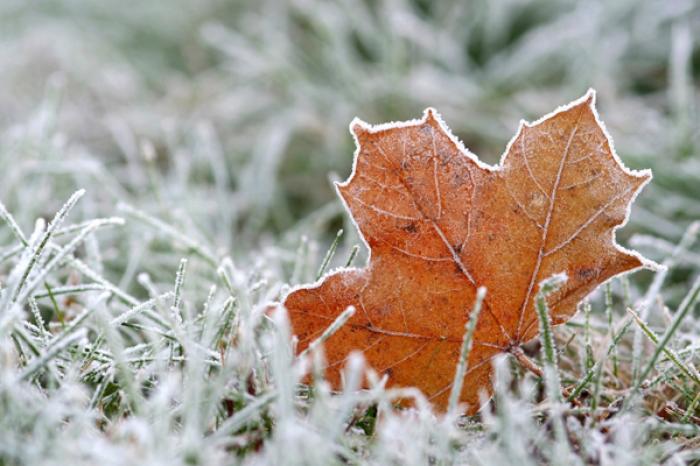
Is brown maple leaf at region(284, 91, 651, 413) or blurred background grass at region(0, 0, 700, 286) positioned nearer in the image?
brown maple leaf at region(284, 91, 651, 413)

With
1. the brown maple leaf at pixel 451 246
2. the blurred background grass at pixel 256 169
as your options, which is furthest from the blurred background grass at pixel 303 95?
the brown maple leaf at pixel 451 246

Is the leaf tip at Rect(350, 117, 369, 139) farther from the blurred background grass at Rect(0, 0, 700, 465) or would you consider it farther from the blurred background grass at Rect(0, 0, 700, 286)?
the blurred background grass at Rect(0, 0, 700, 286)

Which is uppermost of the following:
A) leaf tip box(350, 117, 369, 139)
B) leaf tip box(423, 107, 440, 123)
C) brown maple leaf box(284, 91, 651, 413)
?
leaf tip box(423, 107, 440, 123)

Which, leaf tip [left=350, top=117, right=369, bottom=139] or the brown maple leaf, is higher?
leaf tip [left=350, top=117, right=369, bottom=139]

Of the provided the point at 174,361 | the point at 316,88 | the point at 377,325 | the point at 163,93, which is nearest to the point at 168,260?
the point at 174,361

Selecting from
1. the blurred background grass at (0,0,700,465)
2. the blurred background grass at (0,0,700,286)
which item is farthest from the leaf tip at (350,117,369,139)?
the blurred background grass at (0,0,700,286)

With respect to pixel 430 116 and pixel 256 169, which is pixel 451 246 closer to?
pixel 430 116
